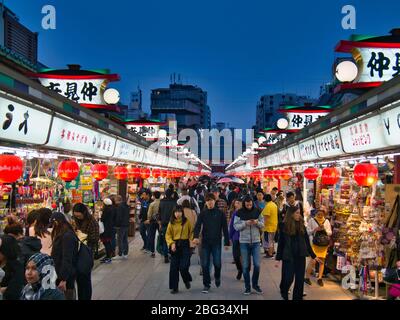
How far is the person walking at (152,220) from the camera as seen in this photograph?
14.0 meters

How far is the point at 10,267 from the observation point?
6.46 meters

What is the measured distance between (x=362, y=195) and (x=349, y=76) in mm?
3419

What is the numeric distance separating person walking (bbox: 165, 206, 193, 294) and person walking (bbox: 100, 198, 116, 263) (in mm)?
3784

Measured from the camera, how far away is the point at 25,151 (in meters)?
9.56

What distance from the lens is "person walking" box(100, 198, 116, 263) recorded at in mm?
13047

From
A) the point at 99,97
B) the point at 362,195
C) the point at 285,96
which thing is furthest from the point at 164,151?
the point at 285,96

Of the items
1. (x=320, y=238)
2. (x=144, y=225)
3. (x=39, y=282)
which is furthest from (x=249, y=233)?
(x=144, y=225)

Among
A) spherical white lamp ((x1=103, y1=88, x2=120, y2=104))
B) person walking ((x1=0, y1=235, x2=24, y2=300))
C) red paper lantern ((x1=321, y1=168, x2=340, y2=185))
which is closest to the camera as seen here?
person walking ((x1=0, y1=235, x2=24, y2=300))

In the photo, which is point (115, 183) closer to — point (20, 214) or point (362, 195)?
point (20, 214)

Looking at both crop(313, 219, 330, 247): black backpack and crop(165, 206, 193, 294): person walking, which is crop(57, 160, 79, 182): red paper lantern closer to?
crop(165, 206, 193, 294): person walking

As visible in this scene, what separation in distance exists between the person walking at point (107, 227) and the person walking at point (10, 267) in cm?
650

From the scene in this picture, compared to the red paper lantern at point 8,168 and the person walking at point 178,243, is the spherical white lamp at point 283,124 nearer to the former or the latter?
the person walking at point 178,243

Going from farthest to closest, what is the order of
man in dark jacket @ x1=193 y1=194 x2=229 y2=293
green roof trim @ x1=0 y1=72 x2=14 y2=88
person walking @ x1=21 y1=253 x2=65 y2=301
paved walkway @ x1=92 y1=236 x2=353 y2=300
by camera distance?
man in dark jacket @ x1=193 y1=194 x2=229 y2=293
paved walkway @ x1=92 y1=236 x2=353 y2=300
green roof trim @ x1=0 y1=72 x2=14 y2=88
person walking @ x1=21 y1=253 x2=65 y2=301

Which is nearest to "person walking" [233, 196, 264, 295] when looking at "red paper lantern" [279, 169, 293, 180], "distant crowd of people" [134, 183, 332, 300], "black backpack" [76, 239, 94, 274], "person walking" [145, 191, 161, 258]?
"distant crowd of people" [134, 183, 332, 300]
